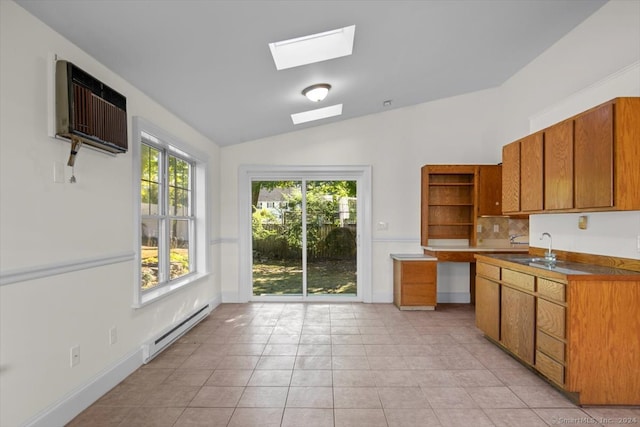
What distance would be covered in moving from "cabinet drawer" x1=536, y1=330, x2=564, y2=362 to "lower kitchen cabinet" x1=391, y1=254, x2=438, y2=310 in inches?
79.1

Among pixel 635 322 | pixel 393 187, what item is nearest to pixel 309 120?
pixel 393 187

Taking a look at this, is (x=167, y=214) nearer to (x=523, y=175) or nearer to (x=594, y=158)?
(x=523, y=175)

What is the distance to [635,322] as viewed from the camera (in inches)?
87.5

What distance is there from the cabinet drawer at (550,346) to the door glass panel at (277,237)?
330 centimetres

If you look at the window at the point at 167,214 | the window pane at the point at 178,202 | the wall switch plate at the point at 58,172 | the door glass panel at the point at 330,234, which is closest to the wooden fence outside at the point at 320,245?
the door glass panel at the point at 330,234

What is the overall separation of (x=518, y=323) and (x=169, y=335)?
3233 millimetres

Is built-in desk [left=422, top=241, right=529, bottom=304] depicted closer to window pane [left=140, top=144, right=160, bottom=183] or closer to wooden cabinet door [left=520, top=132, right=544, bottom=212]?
wooden cabinet door [left=520, top=132, right=544, bottom=212]

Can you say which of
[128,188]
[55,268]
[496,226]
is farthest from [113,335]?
[496,226]

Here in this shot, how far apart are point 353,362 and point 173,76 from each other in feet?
9.51

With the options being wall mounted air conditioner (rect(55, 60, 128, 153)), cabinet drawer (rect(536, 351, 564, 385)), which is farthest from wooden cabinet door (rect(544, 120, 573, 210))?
wall mounted air conditioner (rect(55, 60, 128, 153))

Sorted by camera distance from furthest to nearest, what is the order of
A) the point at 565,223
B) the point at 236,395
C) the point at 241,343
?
1. the point at 241,343
2. the point at 565,223
3. the point at 236,395

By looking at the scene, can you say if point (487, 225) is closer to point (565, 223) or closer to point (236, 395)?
point (565, 223)

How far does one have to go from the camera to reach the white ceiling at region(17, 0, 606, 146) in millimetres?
2049

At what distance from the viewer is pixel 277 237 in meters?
5.19
